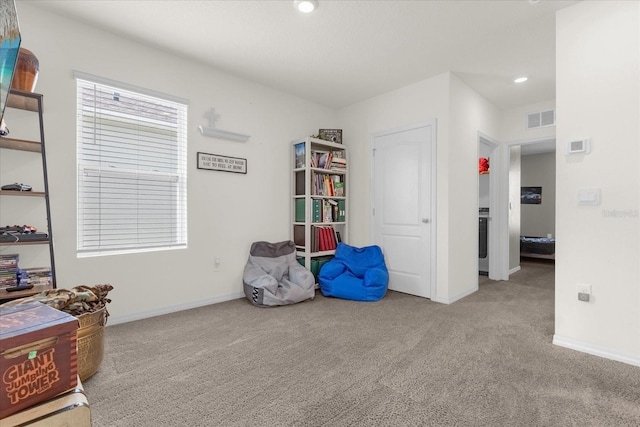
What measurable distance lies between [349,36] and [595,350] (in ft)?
10.0

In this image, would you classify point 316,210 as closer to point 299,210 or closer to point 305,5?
point 299,210

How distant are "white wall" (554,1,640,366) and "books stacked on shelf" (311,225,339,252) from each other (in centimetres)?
246

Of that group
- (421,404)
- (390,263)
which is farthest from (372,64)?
(421,404)

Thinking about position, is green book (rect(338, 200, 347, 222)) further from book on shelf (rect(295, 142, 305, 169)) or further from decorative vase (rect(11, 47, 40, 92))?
decorative vase (rect(11, 47, 40, 92))

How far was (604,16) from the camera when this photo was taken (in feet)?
7.17

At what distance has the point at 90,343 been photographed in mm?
1842

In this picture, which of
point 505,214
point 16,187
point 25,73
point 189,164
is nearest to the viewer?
point 25,73

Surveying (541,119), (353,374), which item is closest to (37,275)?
(353,374)

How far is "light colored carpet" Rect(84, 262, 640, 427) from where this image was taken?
1558 millimetres

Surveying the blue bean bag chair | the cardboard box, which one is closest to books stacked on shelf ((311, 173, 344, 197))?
the blue bean bag chair

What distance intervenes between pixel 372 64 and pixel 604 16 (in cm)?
182

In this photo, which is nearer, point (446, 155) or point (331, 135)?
point (446, 155)

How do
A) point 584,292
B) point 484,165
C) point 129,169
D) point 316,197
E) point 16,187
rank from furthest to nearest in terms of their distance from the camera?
point 484,165 < point 316,197 < point 129,169 < point 584,292 < point 16,187

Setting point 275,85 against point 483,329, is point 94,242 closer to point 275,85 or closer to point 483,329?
point 275,85
